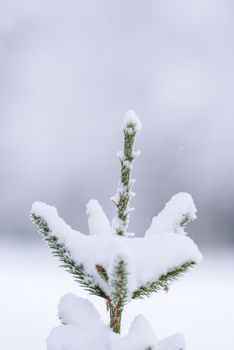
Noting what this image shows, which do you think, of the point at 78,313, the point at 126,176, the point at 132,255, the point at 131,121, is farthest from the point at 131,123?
the point at 78,313

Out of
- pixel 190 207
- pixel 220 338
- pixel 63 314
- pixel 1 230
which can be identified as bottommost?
pixel 63 314

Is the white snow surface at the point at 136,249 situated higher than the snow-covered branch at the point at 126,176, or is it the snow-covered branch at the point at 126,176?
the snow-covered branch at the point at 126,176

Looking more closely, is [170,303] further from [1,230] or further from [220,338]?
[1,230]

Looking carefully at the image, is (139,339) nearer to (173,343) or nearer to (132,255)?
(173,343)

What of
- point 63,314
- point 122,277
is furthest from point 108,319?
point 122,277

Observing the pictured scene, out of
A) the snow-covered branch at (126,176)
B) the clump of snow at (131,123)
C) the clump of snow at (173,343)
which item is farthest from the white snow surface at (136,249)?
the clump of snow at (131,123)

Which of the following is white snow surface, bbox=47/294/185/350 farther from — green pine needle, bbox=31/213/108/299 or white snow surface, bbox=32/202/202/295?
white snow surface, bbox=32/202/202/295

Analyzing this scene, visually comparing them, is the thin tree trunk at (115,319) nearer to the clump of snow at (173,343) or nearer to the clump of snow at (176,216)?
the clump of snow at (173,343)
